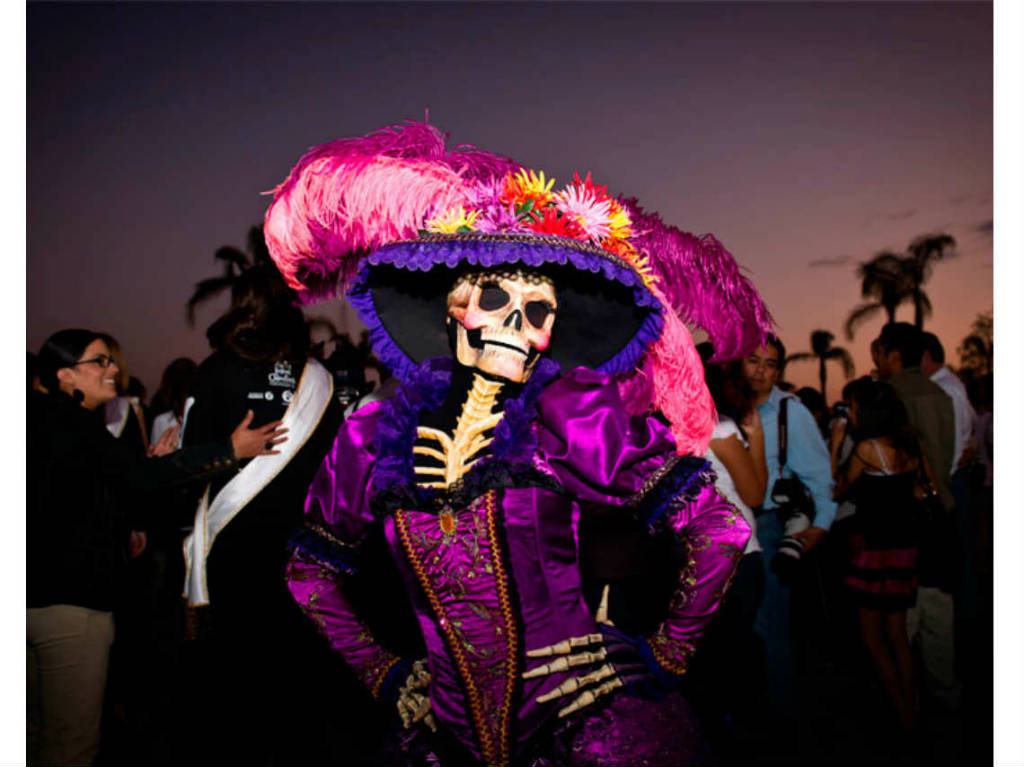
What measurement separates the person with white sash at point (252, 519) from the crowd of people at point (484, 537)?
0.01 metres

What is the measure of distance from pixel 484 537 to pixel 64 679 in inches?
75.5

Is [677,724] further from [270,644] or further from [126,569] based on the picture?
[126,569]

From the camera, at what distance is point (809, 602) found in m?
5.79

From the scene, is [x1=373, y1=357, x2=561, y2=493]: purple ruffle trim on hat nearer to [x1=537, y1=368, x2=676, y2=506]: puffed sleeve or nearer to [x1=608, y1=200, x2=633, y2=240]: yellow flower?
[x1=537, y1=368, x2=676, y2=506]: puffed sleeve

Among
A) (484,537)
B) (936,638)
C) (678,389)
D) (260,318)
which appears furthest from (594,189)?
(936,638)

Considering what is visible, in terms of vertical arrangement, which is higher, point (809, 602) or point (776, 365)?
point (776, 365)

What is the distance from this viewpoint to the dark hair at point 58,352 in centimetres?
295

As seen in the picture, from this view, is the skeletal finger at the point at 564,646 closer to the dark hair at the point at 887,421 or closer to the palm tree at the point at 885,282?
the dark hair at the point at 887,421

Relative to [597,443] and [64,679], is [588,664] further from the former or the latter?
[64,679]

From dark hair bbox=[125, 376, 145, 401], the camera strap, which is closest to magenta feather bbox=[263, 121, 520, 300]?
the camera strap

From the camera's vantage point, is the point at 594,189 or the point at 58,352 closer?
the point at 594,189

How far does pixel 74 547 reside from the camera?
2.68 m
